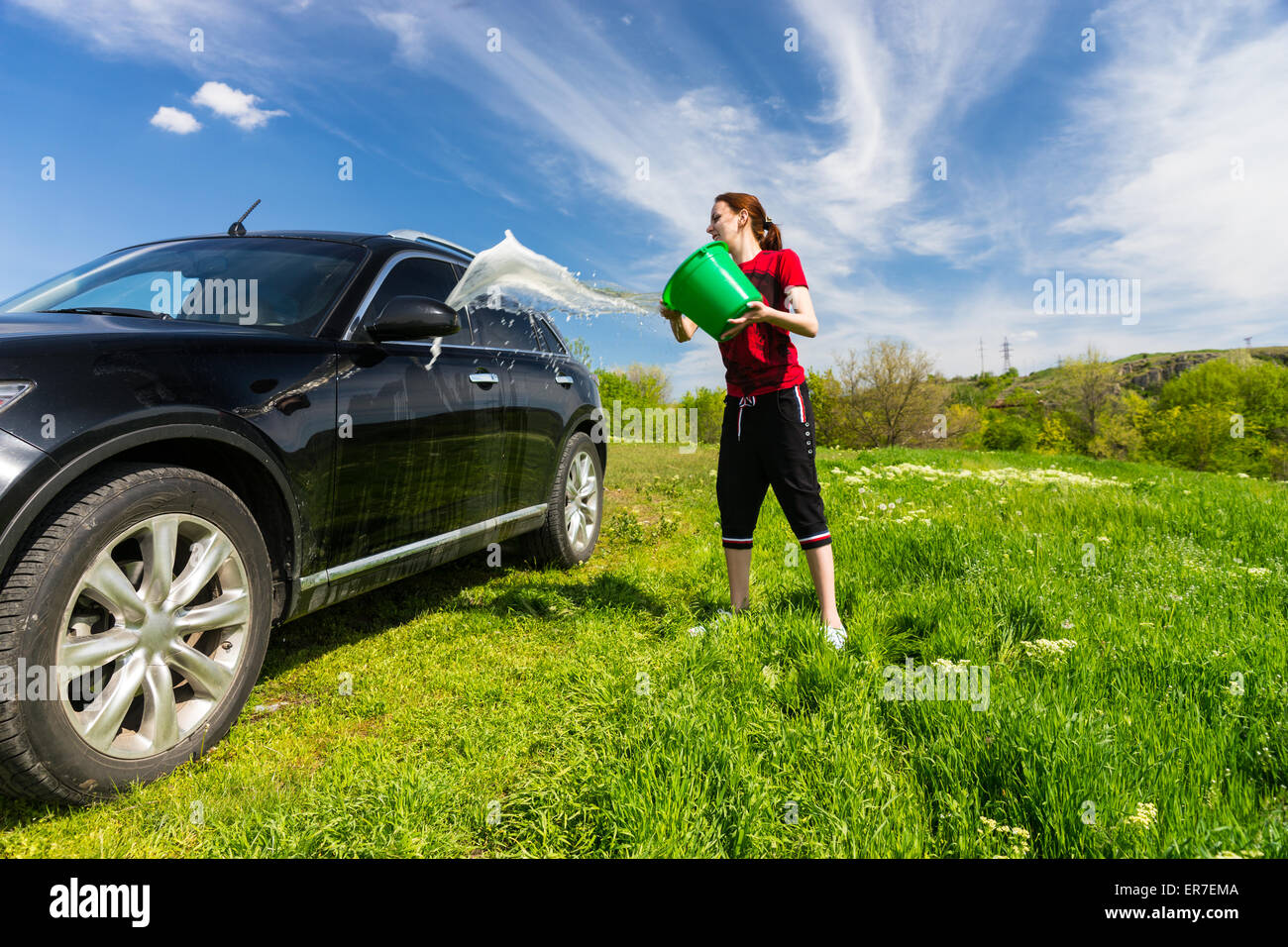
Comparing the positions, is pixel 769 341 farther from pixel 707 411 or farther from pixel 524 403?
pixel 707 411

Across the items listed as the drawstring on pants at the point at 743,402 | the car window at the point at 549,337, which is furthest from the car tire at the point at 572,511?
the drawstring on pants at the point at 743,402

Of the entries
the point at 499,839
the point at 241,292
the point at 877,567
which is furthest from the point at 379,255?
the point at 877,567

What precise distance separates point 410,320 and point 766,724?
81.5 inches

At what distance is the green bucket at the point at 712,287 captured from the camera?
2.97m

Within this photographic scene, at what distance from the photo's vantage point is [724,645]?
3.04m

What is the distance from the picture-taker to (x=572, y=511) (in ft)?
16.0

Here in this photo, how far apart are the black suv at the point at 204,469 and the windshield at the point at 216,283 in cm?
1

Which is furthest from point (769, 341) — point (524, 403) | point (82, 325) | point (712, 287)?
point (82, 325)

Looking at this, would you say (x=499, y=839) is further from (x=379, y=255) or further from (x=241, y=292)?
(x=379, y=255)

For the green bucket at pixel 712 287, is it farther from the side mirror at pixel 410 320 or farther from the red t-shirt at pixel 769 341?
the side mirror at pixel 410 320

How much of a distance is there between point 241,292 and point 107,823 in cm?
202
